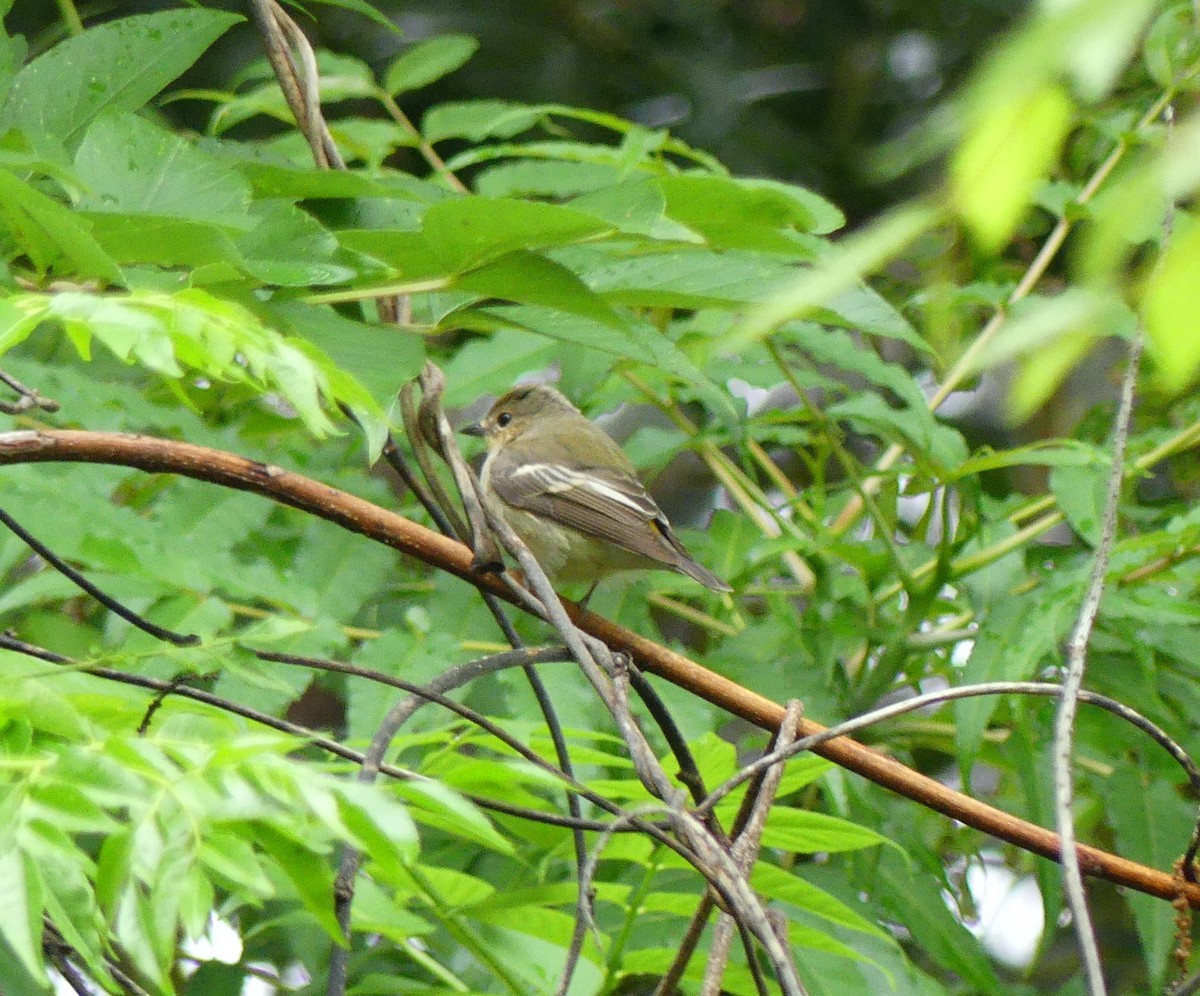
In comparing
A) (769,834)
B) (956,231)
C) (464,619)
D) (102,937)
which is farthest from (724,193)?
(956,231)

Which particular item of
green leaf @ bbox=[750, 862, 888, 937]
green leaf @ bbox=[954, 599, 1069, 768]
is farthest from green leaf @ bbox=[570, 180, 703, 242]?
green leaf @ bbox=[954, 599, 1069, 768]

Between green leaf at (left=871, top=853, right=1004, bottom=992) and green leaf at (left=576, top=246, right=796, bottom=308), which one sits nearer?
green leaf at (left=576, top=246, right=796, bottom=308)

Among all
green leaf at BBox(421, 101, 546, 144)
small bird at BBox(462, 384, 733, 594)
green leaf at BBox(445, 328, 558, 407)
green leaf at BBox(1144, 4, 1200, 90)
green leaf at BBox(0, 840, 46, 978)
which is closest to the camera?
green leaf at BBox(0, 840, 46, 978)

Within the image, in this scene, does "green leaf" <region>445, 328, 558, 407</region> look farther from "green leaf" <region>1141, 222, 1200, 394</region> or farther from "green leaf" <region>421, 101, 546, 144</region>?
"green leaf" <region>1141, 222, 1200, 394</region>

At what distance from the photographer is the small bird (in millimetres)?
4121

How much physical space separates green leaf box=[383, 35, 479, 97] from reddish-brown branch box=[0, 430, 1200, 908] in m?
2.09

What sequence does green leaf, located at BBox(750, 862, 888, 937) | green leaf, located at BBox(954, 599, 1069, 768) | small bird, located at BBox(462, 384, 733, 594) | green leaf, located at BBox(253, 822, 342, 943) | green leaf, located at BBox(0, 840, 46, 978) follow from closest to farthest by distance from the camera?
green leaf, located at BBox(0, 840, 46, 978)
green leaf, located at BBox(253, 822, 342, 943)
green leaf, located at BBox(750, 862, 888, 937)
green leaf, located at BBox(954, 599, 1069, 768)
small bird, located at BBox(462, 384, 733, 594)

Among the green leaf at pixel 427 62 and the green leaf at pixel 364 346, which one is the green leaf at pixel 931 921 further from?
the green leaf at pixel 427 62

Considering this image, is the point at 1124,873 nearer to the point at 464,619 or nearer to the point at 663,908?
the point at 663,908

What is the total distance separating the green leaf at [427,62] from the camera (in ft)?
11.7

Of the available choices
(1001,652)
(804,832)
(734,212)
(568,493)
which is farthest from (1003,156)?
(568,493)

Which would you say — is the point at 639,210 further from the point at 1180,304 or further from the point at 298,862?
the point at 1180,304

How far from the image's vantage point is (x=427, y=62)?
3.62 metres

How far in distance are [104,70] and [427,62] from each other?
1697 mm
